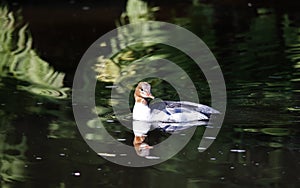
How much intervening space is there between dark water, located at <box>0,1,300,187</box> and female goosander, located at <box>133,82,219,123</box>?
0.72ft

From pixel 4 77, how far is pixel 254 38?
132 inches

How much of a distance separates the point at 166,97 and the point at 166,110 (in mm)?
858

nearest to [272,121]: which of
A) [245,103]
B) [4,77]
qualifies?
[245,103]

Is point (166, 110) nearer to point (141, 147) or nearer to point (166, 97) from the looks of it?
point (141, 147)

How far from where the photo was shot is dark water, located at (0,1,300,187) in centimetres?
561

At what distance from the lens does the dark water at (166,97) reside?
5.61 m

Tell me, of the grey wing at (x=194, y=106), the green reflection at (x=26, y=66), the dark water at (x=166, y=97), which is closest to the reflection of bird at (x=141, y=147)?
the dark water at (x=166, y=97)

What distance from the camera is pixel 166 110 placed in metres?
6.83

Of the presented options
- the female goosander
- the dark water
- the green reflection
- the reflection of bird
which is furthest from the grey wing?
the green reflection

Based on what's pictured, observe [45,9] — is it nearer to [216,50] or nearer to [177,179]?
[216,50]

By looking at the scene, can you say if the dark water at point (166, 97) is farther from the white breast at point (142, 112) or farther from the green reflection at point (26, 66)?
the white breast at point (142, 112)

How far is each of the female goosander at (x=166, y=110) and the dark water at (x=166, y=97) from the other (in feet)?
0.72

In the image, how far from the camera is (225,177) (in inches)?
214

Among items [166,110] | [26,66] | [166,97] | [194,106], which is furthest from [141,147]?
[26,66]
